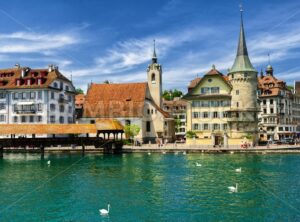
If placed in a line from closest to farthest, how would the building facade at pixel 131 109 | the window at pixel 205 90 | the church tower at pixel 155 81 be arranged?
the window at pixel 205 90 → the building facade at pixel 131 109 → the church tower at pixel 155 81

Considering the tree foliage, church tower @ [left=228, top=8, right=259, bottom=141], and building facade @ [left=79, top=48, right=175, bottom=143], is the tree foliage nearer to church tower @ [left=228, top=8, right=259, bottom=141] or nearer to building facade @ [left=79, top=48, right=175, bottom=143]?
building facade @ [left=79, top=48, right=175, bottom=143]

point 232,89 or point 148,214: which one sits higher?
point 232,89

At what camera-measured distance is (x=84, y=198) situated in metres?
26.3

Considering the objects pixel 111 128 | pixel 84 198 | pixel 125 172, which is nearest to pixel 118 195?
pixel 84 198

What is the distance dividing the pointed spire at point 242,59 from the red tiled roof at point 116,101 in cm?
2243

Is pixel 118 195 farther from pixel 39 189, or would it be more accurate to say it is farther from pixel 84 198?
pixel 39 189

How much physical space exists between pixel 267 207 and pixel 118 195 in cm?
1019

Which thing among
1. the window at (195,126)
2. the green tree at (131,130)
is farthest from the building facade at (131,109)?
the window at (195,126)

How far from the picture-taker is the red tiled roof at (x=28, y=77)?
76.0 meters

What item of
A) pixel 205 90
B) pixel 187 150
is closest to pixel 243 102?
pixel 205 90

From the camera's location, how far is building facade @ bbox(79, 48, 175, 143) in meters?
82.2

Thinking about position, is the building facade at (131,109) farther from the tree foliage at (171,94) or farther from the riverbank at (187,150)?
the tree foliage at (171,94)

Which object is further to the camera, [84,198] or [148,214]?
[84,198]

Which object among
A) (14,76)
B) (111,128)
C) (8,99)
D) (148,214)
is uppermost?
(14,76)
